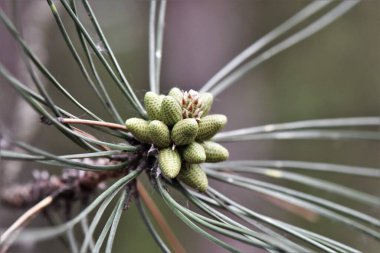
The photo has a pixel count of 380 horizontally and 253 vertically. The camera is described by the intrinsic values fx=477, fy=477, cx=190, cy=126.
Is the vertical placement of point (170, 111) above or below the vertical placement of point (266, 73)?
below

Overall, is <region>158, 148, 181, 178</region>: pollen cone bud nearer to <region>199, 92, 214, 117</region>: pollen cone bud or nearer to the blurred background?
<region>199, 92, 214, 117</region>: pollen cone bud

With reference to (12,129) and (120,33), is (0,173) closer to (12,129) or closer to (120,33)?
(12,129)

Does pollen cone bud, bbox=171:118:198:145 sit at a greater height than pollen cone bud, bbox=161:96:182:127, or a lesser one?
lesser

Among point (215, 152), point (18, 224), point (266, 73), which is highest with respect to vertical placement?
point (266, 73)

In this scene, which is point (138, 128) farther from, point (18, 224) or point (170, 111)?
point (18, 224)

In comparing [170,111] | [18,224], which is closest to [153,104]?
[170,111]

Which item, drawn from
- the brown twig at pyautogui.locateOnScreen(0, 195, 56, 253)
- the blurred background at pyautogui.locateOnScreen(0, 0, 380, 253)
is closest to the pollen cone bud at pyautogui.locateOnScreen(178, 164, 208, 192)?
the brown twig at pyautogui.locateOnScreen(0, 195, 56, 253)

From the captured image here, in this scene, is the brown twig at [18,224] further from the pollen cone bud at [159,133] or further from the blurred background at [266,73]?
the blurred background at [266,73]

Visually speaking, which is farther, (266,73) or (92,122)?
(266,73)
